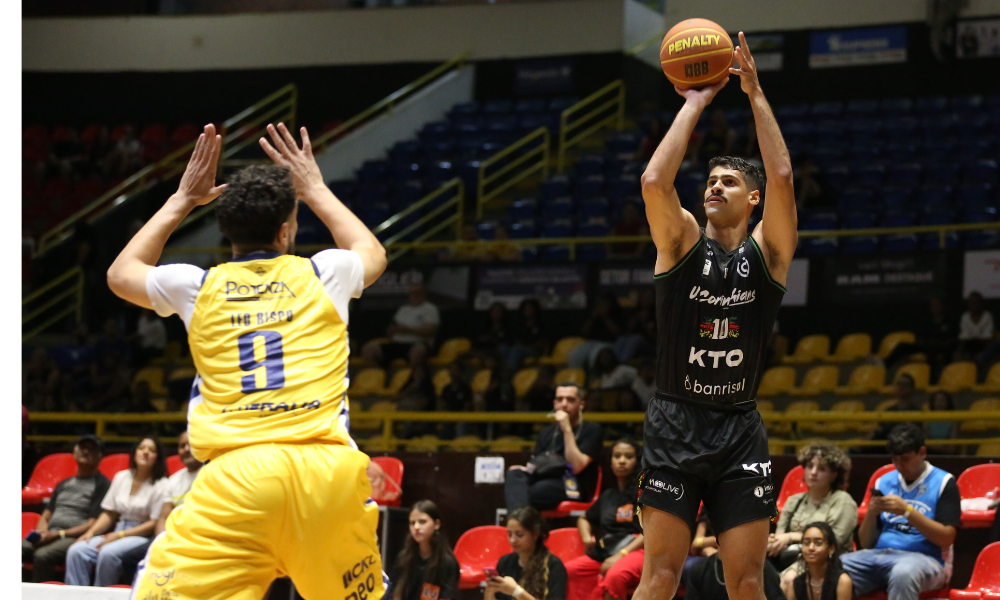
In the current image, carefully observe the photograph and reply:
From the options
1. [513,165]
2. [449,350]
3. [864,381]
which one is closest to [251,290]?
[864,381]

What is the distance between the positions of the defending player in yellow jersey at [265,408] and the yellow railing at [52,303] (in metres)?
→ 13.5

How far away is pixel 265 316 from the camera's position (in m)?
3.65

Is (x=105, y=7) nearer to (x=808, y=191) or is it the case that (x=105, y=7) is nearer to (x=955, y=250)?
(x=808, y=191)

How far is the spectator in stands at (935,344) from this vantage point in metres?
12.0

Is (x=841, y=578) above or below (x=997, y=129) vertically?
below

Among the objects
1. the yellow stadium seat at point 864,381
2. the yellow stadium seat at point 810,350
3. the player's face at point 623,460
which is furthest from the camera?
the yellow stadium seat at point 810,350

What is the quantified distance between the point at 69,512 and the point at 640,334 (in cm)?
609

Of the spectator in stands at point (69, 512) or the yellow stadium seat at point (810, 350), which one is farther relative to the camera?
the yellow stadium seat at point (810, 350)

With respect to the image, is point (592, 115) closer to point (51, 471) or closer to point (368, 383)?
point (368, 383)

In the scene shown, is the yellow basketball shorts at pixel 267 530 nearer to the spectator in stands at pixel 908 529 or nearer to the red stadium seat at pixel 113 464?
the spectator in stands at pixel 908 529

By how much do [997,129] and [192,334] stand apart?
595 inches

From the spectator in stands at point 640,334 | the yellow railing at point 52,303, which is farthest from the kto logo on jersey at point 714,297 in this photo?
the yellow railing at point 52,303

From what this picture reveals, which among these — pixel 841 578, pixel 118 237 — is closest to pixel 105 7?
pixel 118 237
